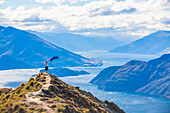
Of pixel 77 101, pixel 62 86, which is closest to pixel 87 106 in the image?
pixel 77 101

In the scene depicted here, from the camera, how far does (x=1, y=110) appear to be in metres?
40.5

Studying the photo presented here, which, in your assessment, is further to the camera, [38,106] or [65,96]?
[65,96]

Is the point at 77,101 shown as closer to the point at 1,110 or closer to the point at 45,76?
the point at 45,76

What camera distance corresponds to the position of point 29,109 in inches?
1485

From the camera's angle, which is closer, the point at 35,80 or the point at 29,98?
the point at 29,98

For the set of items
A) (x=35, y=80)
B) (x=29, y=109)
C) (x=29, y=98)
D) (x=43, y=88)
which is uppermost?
(x=35, y=80)

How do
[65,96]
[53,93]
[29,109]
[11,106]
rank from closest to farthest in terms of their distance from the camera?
[29,109] < [11,106] < [53,93] < [65,96]

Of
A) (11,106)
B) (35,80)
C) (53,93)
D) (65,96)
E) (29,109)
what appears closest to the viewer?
(29,109)

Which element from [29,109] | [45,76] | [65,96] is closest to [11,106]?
[29,109]

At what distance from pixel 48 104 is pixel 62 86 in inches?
528

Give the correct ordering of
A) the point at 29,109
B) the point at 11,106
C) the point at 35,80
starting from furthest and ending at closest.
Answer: the point at 35,80 < the point at 11,106 < the point at 29,109

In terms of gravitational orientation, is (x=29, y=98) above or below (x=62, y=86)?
below

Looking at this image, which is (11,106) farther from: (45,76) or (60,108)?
(45,76)

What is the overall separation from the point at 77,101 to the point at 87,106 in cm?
242
